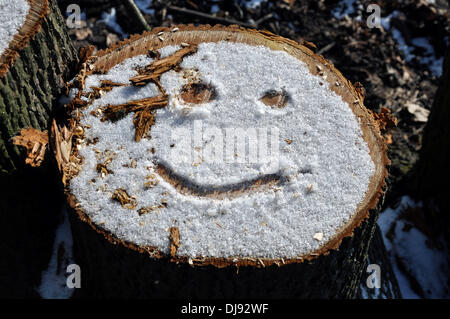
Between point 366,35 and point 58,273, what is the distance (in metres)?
2.75

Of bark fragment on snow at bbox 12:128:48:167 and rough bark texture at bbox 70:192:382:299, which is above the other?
bark fragment on snow at bbox 12:128:48:167

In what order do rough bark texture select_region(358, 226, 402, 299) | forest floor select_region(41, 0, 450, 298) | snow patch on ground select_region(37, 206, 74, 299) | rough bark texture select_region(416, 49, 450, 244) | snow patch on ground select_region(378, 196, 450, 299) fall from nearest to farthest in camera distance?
1. snow patch on ground select_region(37, 206, 74, 299)
2. rough bark texture select_region(358, 226, 402, 299)
3. rough bark texture select_region(416, 49, 450, 244)
4. snow patch on ground select_region(378, 196, 450, 299)
5. forest floor select_region(41, 0, 450, 298)

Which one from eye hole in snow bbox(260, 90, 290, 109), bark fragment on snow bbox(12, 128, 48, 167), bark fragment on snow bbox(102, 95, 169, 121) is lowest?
bark fragment on snow bbox(12, 128, 48, 167)

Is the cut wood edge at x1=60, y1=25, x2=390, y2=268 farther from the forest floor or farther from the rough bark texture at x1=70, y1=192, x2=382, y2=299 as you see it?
the forest floor

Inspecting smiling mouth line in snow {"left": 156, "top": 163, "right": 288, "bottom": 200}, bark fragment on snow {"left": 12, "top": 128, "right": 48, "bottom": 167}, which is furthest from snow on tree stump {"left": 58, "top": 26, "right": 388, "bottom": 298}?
bark fragment on snow {"left": 12, "top": 128, "right": 48, "bottom": 167}

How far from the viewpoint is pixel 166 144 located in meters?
1.75

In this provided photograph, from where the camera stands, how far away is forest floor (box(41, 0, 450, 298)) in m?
3.21


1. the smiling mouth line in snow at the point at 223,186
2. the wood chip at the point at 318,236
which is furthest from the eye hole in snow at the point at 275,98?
the wood chip at the point at 318,236

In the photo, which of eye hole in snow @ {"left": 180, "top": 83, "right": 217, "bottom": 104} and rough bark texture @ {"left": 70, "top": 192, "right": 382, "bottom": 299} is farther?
eye hole in snow @ {"left": 180, "top": 83, "right": 217, "bottom": 104}

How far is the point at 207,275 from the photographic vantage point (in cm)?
156

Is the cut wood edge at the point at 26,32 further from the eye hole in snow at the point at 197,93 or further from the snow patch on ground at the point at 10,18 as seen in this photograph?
the eye hole in snow at the point at 197,93

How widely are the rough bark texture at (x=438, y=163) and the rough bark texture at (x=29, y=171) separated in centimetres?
197

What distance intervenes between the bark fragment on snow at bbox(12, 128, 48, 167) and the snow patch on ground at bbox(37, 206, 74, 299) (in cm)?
58

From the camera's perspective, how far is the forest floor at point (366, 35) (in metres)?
3.21
